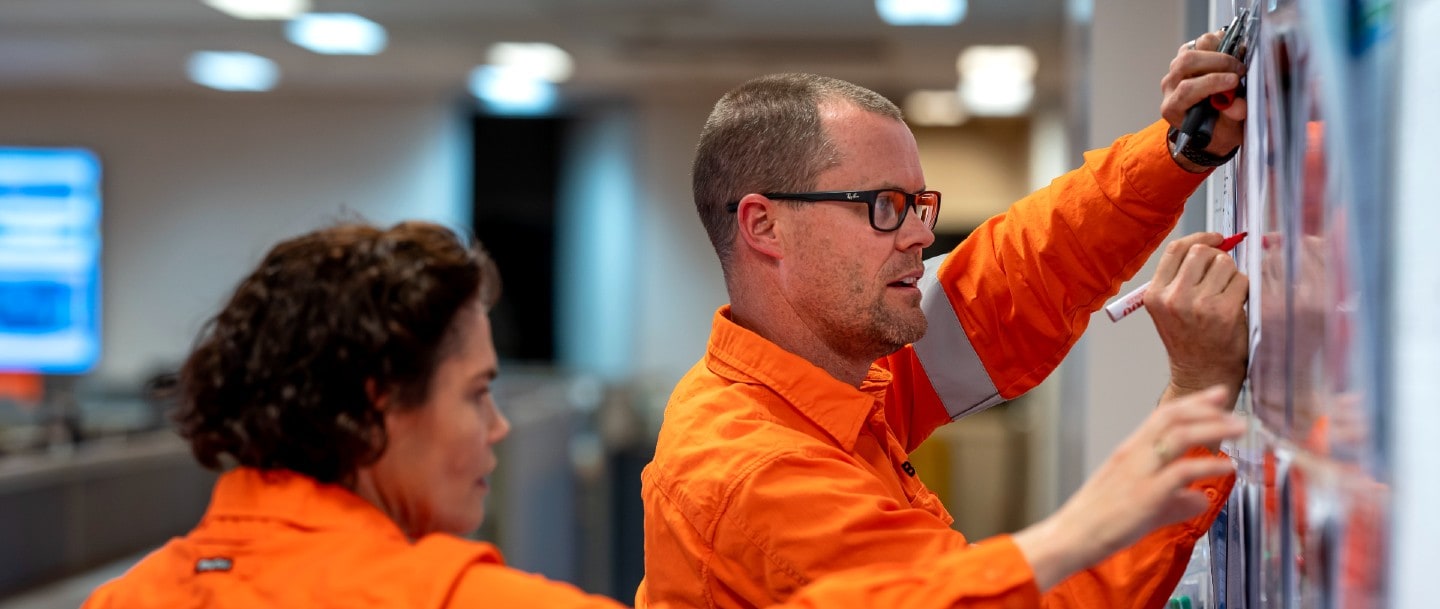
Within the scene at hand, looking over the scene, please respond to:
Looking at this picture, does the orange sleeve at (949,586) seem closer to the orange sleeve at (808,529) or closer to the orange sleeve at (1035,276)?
the orange sleeve at (808,529)

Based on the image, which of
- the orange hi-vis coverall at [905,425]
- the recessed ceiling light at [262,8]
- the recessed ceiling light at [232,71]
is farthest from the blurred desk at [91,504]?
the recessed ceiling light at [232,71]

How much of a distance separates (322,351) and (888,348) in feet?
2.01

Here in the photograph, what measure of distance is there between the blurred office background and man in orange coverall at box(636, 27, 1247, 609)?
3.91 meters

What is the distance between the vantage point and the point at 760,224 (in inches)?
57.6

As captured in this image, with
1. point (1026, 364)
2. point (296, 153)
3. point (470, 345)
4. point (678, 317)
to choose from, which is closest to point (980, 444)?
point (678, 317)

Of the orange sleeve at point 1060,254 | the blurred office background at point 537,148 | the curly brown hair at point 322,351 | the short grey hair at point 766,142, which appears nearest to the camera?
the curly brown hair at point 322,351

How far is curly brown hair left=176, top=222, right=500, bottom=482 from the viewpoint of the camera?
1018 millimetres

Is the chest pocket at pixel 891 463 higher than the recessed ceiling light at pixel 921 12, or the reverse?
the recessed ceiling light at pixel 921 12

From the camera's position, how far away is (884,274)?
1.40 meters

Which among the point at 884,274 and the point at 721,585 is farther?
the point at 884,274

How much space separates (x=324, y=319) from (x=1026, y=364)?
0.87m

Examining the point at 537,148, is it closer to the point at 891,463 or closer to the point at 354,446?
the point at 891,463

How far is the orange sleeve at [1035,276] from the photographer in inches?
52.4

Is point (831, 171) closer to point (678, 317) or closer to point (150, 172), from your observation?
point (678, 317)
